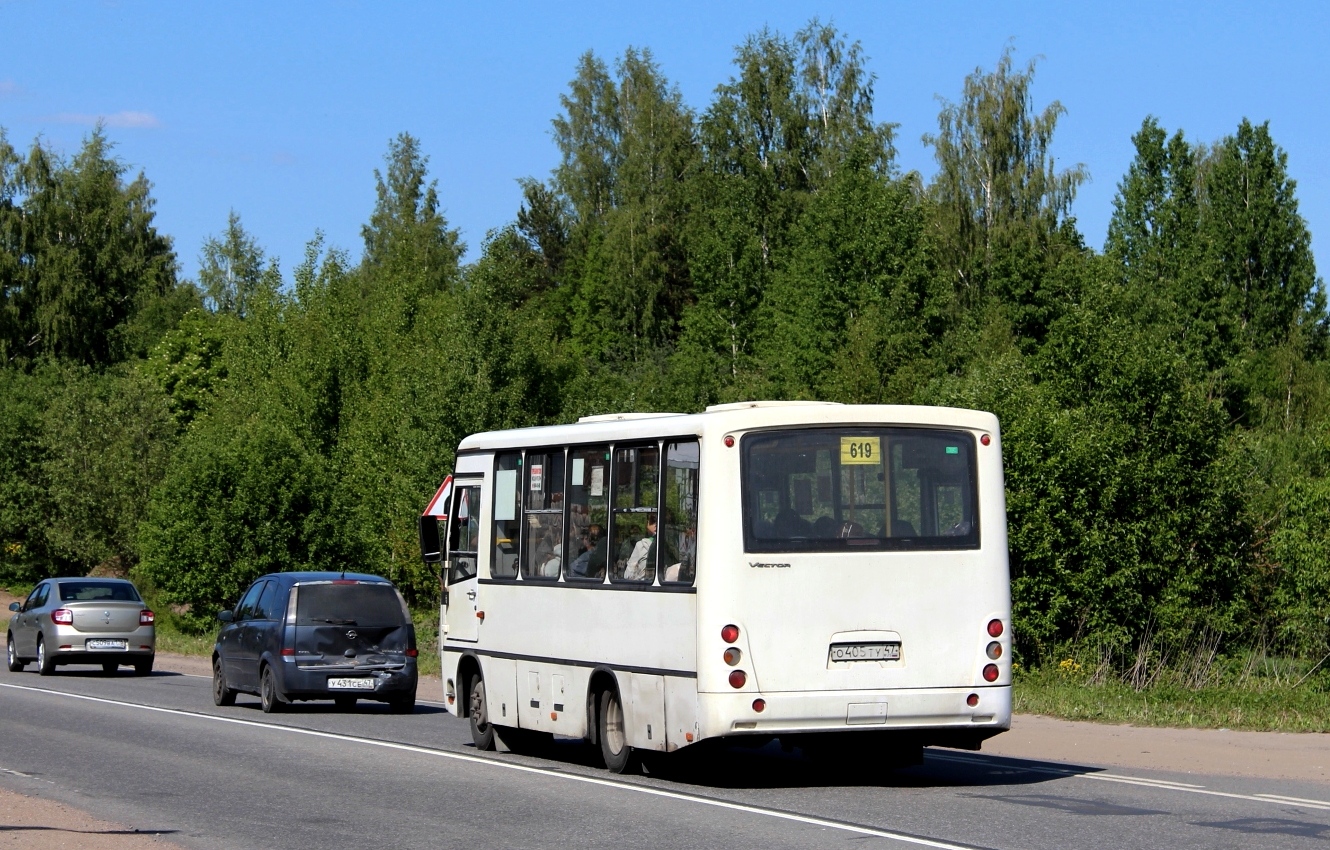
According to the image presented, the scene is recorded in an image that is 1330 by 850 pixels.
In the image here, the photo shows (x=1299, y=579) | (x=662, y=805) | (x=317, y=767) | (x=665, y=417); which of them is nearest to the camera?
(x=662, y=805)

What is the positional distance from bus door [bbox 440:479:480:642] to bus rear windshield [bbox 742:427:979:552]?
4814mm

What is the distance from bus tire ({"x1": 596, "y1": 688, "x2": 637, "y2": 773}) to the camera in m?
14.4

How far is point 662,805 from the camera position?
1223cm

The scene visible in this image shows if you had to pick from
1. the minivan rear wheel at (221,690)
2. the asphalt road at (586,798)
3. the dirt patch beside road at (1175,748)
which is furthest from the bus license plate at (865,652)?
the minivan rear wheel at (221,690)

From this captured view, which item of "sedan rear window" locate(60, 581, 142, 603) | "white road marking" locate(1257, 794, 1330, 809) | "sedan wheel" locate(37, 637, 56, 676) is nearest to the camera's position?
"white road marking" locate(1257, 794, 1330, 809)

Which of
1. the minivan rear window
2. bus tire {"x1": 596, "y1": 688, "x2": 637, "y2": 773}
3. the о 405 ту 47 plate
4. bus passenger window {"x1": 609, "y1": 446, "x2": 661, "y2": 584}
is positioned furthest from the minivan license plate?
the о 405 ту 47 plate

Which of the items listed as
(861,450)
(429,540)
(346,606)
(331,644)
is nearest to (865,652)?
(861,450)

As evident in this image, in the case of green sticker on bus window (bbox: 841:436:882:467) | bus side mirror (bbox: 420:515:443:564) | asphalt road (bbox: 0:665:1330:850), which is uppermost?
green sticker on bus window (bbox: 841:436:882:467)

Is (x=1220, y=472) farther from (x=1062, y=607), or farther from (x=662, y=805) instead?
(x=662, y=805)

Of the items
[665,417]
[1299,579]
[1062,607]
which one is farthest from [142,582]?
[665,417]

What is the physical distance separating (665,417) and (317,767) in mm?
4502

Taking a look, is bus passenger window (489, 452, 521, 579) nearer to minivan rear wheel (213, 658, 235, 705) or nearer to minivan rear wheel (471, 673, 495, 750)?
minivan rear wheel (471, 673, 495, 750)

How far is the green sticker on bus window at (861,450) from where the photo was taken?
13.4 meters

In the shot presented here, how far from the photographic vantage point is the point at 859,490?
43.7 feet
